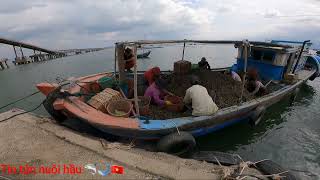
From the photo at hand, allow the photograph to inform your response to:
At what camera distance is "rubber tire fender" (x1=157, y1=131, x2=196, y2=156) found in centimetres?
584

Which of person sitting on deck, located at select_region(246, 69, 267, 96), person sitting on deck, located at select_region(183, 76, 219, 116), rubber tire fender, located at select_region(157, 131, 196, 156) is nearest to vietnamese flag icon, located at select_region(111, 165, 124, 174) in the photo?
rubber tire fender, located at select_region(157, 131, 196, 156)

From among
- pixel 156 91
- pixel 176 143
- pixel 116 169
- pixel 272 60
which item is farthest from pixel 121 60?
pixel 272 60

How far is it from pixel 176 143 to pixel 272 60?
6.93 m

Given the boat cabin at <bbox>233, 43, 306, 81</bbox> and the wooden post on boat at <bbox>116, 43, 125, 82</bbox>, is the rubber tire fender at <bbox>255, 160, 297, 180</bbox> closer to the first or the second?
the wooden post on boat at <bbox>116, 43, 125, 82</bbox>

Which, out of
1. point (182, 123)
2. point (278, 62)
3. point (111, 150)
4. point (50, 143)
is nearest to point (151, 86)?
point (182, 123)

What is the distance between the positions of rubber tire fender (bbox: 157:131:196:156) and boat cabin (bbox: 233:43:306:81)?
19.2 feet

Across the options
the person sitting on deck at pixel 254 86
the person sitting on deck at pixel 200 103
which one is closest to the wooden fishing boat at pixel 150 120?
the person sitting on deck at pixel 200 103

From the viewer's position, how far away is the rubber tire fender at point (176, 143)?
5.84 meters

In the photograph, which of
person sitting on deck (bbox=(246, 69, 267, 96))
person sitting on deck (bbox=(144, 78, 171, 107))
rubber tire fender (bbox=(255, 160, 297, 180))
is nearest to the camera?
rubber tire fender (bbox=(255, 160, 297, 180))

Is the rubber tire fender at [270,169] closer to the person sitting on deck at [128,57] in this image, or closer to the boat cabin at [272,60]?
the person sitting on deck at [128,57]

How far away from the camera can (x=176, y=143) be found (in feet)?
19.1

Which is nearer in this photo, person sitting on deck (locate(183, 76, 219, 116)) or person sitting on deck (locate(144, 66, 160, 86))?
person sitting on deck (locate(183, 76, 219, 116))

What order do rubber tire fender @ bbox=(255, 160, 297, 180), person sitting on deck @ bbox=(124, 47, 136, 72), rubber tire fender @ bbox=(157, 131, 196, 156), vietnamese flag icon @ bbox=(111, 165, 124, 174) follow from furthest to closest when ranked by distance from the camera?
1. person sitting on deck @ bbox=(124, 47, 136, 72)
2. rubber tire fender @ bbox=(157, 131, 196, 156)
3. rubber tire fender @ bbox=(255, 160, 297, 180)
4. vietnamese flag icon @ bbox=(111, 165, 124, 174)

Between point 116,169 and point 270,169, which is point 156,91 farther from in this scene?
point 270,169
